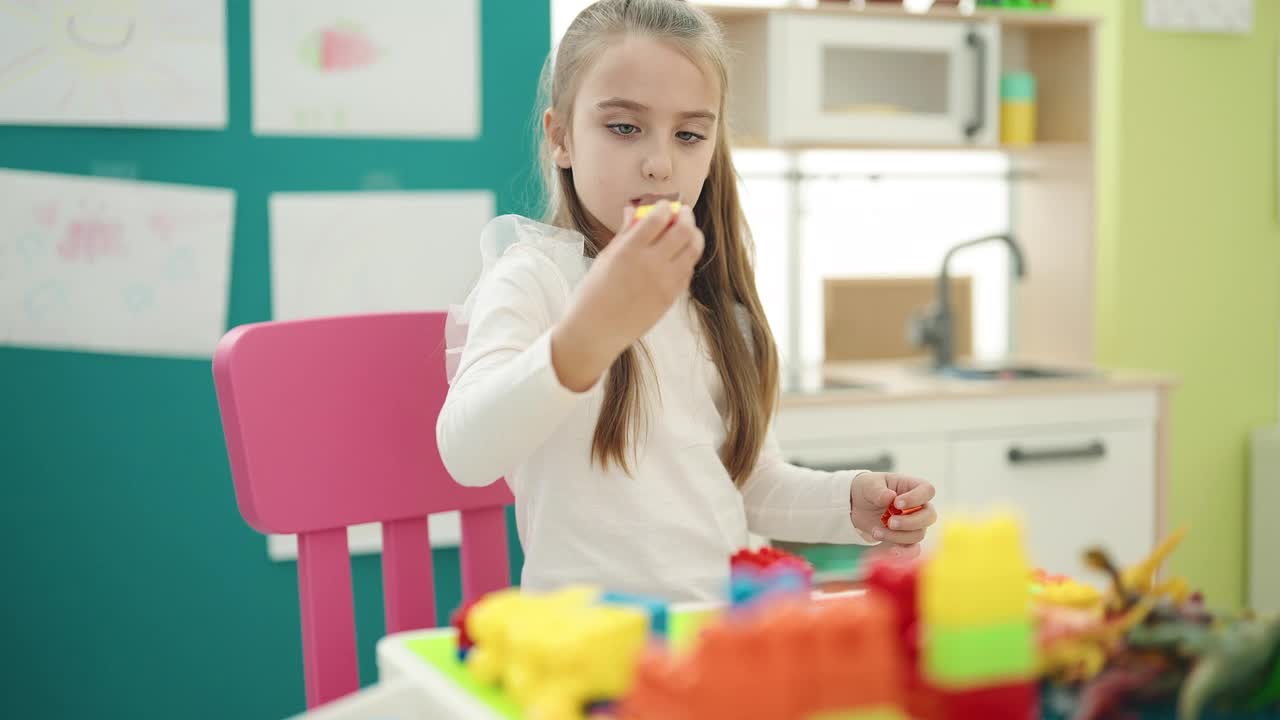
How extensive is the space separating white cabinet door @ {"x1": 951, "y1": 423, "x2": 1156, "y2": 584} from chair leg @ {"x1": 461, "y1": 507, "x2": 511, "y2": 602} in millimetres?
1533

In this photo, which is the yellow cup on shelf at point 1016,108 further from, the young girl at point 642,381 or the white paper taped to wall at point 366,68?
the young girl at point 642,381

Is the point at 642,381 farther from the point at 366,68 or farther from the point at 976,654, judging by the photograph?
the point at 366,68

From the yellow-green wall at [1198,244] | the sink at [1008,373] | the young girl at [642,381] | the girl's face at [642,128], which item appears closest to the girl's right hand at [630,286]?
the young girl at [642,381]

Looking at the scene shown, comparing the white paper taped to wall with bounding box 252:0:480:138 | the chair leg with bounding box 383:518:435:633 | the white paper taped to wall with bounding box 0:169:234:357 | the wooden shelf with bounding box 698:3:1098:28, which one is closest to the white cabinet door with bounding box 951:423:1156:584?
the wooden shelf with bounding box 698:3:1098:28

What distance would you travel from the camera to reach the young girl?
1.09m

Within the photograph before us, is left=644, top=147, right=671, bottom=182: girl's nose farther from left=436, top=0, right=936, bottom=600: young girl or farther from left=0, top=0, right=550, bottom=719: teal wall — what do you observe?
left=0, top=0, right=550, bottom=719: teal wall

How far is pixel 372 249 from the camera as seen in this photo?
1903 mm

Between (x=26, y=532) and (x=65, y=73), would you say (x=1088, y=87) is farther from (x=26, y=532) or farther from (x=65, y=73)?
(x=26, y=532)

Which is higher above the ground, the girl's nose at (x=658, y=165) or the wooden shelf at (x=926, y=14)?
the wooden shelf at (x=926, y=14)

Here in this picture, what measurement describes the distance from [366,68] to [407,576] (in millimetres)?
1049

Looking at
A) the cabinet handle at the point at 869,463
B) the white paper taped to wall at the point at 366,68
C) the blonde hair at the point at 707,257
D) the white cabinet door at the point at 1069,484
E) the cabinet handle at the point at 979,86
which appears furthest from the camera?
the cabinet handle at the point at 979,86

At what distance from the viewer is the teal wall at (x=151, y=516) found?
5.81 ft

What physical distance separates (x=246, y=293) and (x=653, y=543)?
38.7 inches

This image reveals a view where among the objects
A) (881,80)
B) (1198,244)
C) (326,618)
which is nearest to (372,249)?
(326,618)
